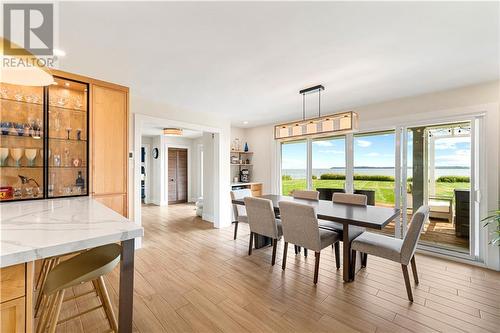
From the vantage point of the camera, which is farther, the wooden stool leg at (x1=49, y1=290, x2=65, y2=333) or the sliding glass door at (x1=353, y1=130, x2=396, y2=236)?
the sliding glass door at (x1=353, y1=130, x2=396, y2=236)

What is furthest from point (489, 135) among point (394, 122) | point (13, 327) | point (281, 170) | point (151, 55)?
point (13, 327)

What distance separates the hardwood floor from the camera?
1809mm

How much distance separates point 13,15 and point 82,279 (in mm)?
1917

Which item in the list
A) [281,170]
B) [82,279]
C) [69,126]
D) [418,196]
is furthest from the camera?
[281,170]

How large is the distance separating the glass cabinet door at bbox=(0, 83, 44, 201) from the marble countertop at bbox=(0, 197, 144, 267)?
37.5 inches

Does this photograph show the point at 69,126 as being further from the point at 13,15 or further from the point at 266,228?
the point at 266,228

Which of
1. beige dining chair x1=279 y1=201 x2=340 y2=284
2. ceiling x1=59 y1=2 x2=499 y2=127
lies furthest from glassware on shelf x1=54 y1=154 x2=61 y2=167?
beige dining chair x1=279 y1=201 x2=340 y2=284

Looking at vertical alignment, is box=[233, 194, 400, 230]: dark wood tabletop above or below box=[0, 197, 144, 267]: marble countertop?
below

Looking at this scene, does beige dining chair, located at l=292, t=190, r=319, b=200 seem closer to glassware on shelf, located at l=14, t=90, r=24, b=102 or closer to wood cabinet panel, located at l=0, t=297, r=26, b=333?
wood cabinet panel, located at l=0, t=297, r=26, b=333

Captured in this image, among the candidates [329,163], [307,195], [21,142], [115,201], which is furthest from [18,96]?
[329,163]

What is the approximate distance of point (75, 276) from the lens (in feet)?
4.14

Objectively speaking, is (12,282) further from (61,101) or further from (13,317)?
(61,101)

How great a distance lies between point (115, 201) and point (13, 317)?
81.6 inches

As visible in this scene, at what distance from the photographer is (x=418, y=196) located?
3.58 meters
